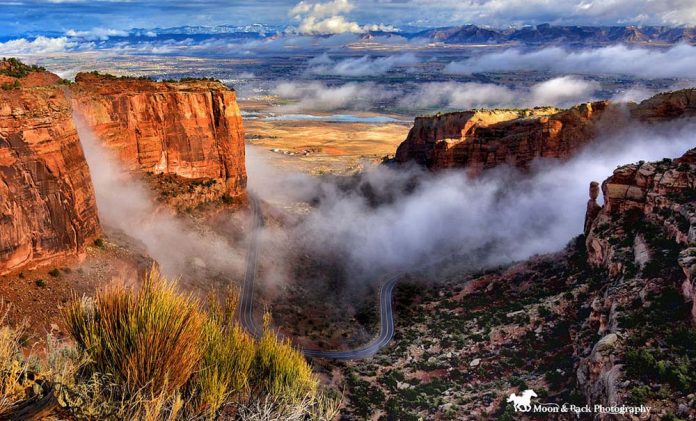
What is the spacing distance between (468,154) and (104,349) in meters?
70.5

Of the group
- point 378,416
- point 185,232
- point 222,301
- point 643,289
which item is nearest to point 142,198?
point 185,232

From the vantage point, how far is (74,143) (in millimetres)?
36969

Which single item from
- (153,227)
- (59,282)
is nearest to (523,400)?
(59,282)

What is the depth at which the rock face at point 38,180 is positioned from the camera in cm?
3070

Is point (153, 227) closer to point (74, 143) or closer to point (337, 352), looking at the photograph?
point (74, 143)

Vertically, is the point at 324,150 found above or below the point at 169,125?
below

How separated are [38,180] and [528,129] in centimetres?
6173

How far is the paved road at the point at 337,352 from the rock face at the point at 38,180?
17.7 metres

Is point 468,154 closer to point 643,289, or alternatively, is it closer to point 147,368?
point 643,289

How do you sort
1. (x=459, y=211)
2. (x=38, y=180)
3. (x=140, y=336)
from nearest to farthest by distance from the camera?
(x=140, y=336) < (x=38, y=180) < (x=459, y=211)

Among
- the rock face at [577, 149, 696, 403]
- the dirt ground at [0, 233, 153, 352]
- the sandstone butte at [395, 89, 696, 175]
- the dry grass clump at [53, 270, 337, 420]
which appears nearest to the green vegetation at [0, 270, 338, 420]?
the dry grass clump at [53, 270, 337, 420]

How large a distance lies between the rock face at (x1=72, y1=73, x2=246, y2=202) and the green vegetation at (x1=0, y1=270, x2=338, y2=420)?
137ft

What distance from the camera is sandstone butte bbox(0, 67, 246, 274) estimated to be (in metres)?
31.2

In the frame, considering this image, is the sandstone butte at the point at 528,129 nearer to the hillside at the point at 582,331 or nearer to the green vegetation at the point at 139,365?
the hillside at the point at 582,331
